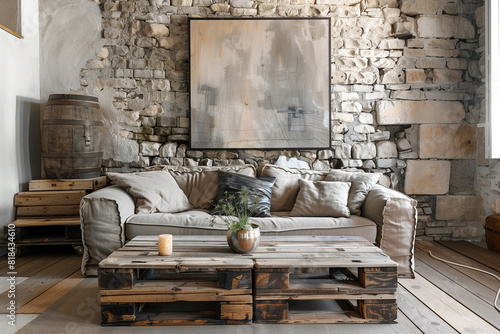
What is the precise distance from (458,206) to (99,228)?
3231 millimetres

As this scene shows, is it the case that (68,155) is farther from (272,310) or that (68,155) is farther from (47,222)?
(272,310)

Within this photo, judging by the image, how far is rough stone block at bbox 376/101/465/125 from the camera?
3809mm

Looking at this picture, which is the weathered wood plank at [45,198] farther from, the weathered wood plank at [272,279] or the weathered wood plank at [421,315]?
the weathered wood plank at [421,315]

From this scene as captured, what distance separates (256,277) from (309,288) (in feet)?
0.89

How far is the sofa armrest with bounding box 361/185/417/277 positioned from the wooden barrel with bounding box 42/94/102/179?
2.45 metres

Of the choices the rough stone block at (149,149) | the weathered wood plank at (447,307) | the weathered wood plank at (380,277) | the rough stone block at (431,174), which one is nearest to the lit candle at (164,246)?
the weathered wood plank at (380,277)

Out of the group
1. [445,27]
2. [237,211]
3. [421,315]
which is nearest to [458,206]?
[445,27]

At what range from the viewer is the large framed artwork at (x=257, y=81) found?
12.2ft

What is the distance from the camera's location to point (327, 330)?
194cm

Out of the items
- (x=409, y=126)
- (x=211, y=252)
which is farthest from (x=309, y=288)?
(x=409, y=126)

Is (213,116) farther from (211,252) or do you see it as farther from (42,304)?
(42,304)

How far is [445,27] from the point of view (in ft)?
12.5

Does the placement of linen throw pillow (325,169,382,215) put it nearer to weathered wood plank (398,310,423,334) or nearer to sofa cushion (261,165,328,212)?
sofa cushion (261,165,328,212)

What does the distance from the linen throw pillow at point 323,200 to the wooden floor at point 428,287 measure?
26.6 inches
